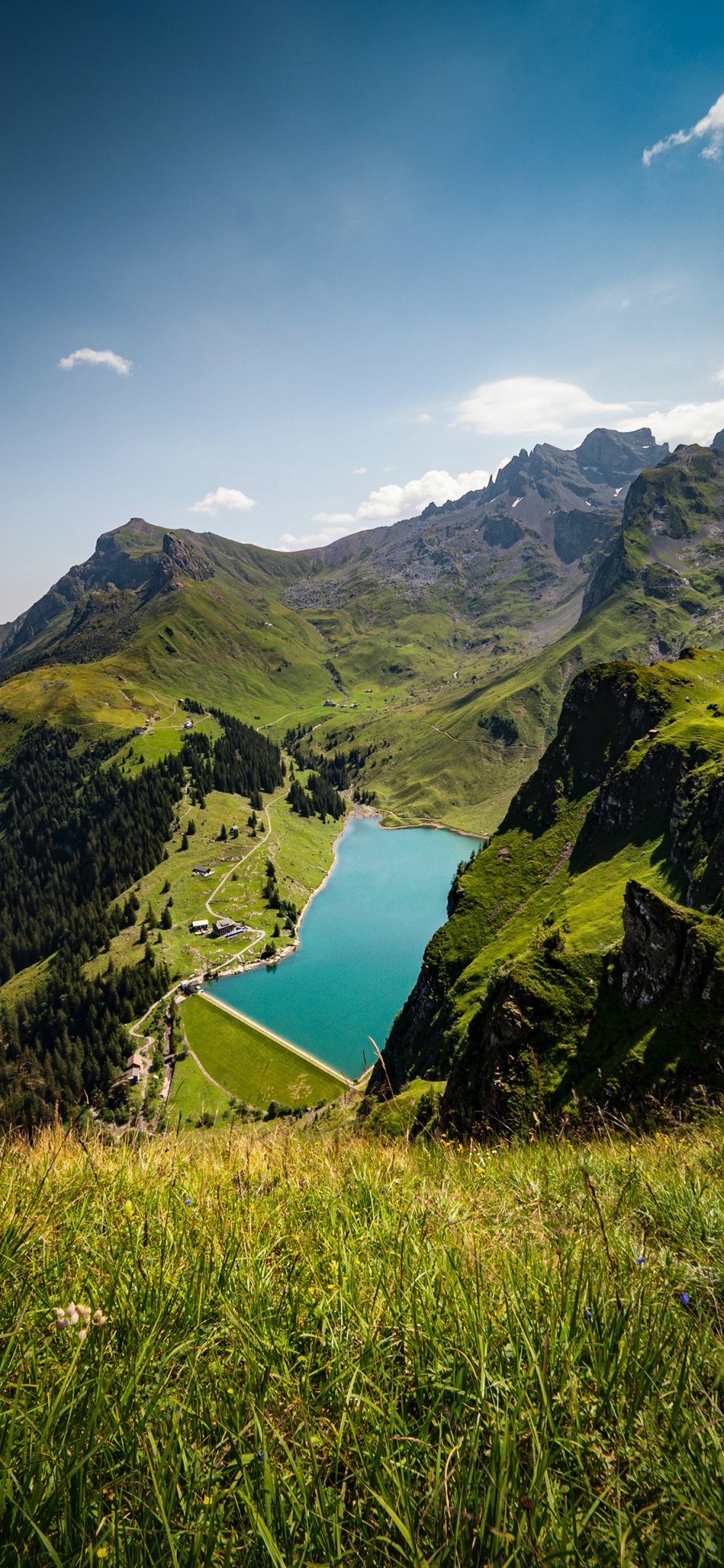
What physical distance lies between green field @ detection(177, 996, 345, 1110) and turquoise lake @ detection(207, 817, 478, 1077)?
4.22m

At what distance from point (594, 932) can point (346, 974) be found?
10059 cm

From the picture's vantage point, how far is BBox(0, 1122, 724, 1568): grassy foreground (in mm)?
2072

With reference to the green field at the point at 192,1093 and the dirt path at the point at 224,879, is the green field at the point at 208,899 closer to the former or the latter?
the dirt path at the point at 224,879

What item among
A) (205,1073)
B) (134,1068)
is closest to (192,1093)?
(205,1073)

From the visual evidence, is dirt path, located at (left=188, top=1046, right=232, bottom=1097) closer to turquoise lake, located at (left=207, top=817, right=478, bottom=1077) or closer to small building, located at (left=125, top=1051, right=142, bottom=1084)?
small building, located at (left=125, top=1051, right=142, bottom=1084)

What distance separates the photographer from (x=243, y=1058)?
4493 inches

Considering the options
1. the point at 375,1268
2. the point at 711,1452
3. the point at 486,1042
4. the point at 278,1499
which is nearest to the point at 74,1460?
the point at 278,1499

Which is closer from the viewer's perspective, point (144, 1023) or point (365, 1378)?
point (365, 1378)

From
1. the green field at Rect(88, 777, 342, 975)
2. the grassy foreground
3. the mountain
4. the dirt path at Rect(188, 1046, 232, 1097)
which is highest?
the grassy foreground

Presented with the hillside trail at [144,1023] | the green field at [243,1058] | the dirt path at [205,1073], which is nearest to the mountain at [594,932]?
the green field at [243,1058]

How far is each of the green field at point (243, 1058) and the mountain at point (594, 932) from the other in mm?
18448

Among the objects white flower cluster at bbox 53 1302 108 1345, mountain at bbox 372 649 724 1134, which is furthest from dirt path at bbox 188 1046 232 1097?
white flower cluster at bbox 53 1302 108 1345

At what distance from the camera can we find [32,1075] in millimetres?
6965

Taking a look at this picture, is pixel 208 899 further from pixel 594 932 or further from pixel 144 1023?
pixel 594 932
